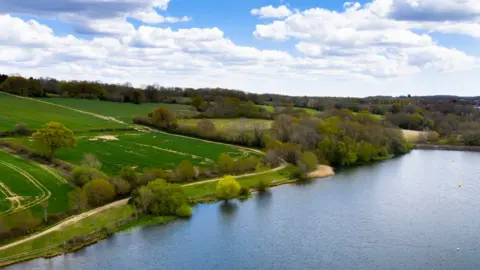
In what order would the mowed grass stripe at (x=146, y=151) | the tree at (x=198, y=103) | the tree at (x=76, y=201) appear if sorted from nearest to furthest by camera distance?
the tree at (x=76, y=201)
the mowed grass stripe at (x=146, y=151)
the tree at (x=198, y=103)

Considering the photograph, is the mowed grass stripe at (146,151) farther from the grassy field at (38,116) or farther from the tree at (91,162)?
the grassy field at (38,116)

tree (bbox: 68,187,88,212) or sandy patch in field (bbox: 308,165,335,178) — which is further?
sandy patch in field (bbox: 308,165,335,178)

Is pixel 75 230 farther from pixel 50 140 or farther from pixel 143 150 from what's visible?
pixel 143 150

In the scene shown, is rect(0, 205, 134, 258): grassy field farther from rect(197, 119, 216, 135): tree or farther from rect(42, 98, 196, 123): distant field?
rect(42, 98, 196, 123): distant field

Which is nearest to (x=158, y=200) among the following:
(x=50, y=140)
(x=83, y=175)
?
(x=83, y=175)

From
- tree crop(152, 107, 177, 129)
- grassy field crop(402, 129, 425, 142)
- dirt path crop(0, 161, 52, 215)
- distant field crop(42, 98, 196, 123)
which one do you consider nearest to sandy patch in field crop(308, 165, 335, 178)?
tree crop(152, 107, 177, 129)

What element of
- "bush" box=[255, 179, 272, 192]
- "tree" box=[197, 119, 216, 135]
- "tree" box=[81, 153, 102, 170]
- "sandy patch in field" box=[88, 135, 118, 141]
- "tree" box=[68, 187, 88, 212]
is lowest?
"bush" box=[255, 179, 272, 192]

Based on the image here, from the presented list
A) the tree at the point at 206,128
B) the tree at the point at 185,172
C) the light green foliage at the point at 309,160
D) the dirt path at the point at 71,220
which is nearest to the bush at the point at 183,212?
the dirt path at the point at 71,220
